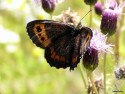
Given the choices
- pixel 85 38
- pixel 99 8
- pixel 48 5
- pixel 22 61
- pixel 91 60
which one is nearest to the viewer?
pixel 85 38

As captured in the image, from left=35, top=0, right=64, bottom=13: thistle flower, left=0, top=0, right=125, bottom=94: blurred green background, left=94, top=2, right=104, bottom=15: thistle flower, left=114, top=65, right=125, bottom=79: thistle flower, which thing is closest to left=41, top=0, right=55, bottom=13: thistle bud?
left=35, top=0, right=64, bottom=13: thistle flower

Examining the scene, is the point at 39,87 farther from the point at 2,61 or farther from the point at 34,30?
the point at 34,30

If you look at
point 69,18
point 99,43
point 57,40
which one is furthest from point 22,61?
point 99,43

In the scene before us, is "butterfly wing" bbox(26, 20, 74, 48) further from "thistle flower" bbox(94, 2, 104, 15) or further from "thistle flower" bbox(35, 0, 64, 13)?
"thistle flower" bbox(94, 2, 104, 15)

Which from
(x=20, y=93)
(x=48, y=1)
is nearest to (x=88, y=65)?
(x=48, y=1)

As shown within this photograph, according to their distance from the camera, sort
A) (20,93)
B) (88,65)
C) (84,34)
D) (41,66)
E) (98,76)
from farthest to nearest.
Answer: (41,66), (20,93), (98,76), (88,65), (84,34)

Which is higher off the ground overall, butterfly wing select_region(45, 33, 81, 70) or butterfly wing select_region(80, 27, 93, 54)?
butterfly wing select_region(80, 27, 93, 54)

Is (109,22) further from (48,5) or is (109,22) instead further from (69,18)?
(48,5)
